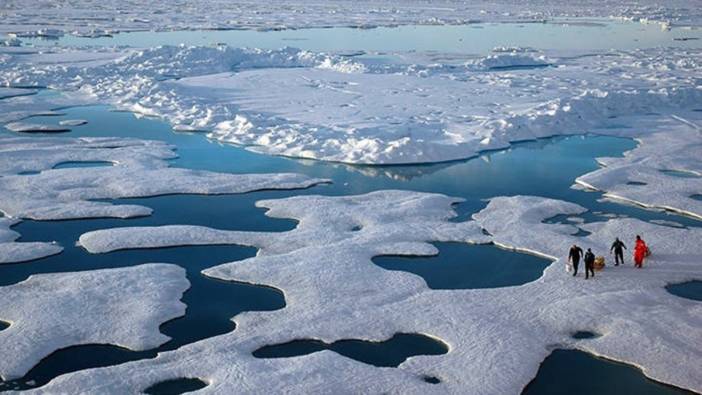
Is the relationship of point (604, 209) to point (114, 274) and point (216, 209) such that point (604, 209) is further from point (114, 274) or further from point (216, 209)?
point (114, 274)

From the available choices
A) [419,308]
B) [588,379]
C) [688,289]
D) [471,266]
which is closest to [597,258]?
[688,289]

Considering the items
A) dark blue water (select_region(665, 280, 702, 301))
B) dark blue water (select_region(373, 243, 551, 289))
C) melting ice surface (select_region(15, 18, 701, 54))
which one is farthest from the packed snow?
melting ice surface (select_region(15, 18, 701, 54))

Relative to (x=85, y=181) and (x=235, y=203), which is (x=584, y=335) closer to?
(x=235, y=203)

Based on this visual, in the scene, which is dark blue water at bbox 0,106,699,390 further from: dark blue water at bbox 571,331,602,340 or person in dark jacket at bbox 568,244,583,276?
dark blue water at bbox 571,331,602,340

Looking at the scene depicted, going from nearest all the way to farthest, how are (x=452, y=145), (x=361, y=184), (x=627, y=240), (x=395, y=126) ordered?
(x=627, y=240) → (x=361, y=184) → (x=452, y=145) → (x=395, y=126)


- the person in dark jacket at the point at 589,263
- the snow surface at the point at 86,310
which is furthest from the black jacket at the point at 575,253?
the snow surface at the point at 86,310

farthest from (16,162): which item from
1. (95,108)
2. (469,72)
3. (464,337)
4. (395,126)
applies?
(469,72)
